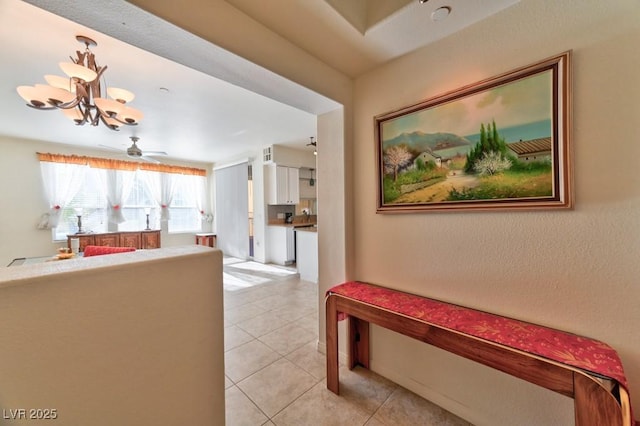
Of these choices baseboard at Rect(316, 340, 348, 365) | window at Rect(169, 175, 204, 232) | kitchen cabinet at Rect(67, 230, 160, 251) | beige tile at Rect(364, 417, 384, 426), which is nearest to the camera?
beige tile at Rect(364, 417, 384, 426)

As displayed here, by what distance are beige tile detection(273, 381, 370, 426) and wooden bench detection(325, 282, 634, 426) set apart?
0.09 m

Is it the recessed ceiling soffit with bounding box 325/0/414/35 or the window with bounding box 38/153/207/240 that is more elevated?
the recessed ceiling soffit with bounding box 325/0/414/35

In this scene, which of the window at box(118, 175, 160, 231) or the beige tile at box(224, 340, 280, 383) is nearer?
the beige tile at box(224, 340, 280, 383)

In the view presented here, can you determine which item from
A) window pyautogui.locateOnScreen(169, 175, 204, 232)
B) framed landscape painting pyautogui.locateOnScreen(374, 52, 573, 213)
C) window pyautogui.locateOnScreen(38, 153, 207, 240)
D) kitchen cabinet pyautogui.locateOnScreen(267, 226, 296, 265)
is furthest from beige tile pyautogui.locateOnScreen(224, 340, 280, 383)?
window pyautogui.locateOnScreen(169, 175, 204, 232)

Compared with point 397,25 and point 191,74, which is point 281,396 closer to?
point 397,25

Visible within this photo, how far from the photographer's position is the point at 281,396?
1.63 metres

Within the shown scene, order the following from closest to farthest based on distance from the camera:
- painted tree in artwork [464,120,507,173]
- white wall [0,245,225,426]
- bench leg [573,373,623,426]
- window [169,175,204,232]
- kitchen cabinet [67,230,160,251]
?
white wall [0,245,225,426] < bench leg [573,373,623,426] < painted tree in artwork [464,120,507,173] < kitchen cabinet [67,230,160,251] < window [169,175,204,232]

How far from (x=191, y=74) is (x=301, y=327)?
9.53 ft

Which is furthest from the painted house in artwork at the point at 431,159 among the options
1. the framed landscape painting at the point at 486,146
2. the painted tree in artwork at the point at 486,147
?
the painted tree in artwork at the point at 486,147

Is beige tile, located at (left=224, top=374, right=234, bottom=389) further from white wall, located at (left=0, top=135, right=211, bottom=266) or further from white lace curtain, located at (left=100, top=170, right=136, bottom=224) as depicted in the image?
white wall, located at (left=0, top=135, right=211, bottom=266)

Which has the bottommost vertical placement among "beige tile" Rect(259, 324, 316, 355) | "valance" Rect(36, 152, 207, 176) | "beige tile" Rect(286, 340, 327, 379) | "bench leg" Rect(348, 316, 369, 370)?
"beige tile" Rect(286, 340, 327, 379)

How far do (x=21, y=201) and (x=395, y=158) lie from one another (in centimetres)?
664

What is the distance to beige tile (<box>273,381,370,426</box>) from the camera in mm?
1424

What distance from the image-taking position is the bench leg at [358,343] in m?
1.90
